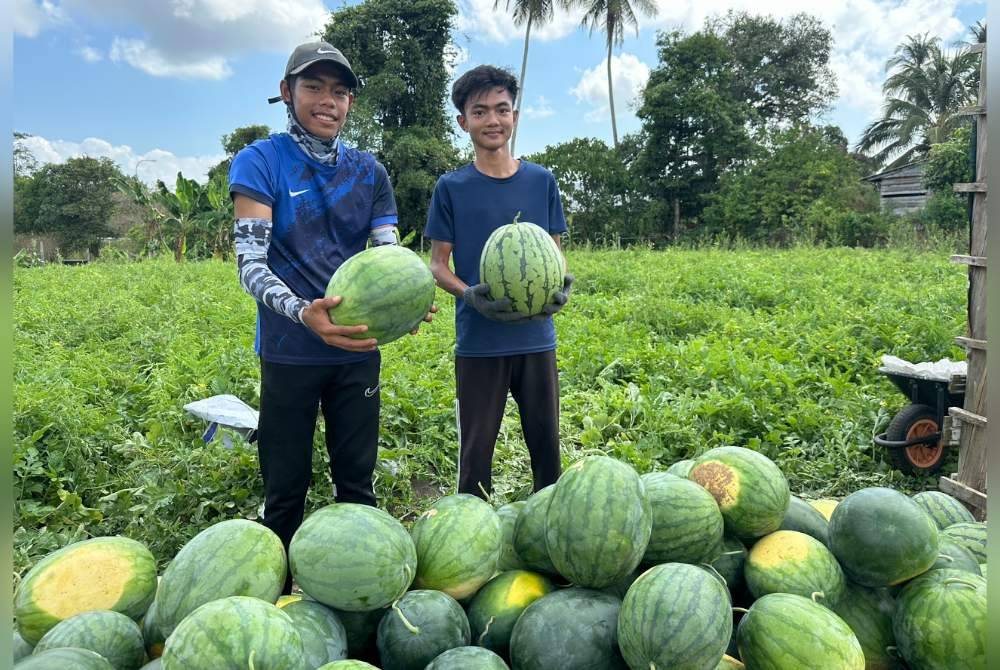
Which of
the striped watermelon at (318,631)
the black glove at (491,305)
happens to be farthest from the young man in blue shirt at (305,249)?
the striped watermelon at (318,631)

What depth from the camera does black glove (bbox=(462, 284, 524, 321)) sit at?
98.8 inches

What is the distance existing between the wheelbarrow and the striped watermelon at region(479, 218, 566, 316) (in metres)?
2.98

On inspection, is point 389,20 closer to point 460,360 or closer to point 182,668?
point 460,360

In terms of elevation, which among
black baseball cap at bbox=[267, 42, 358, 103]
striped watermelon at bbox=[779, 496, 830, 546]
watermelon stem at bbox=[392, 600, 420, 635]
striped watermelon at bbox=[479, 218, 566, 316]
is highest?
black baseball cap at bbox=[267, 42, 358, 103]

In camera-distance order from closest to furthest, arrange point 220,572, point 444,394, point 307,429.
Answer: point 220,572 → point 307,429 → point 444,394

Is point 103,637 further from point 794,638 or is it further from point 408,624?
point 794,638

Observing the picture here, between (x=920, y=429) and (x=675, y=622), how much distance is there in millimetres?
3855

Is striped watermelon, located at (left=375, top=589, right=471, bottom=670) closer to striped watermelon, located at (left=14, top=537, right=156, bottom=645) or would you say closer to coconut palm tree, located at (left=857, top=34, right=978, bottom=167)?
striped watermelon, located at (left=14, top=537, right=156, bottom=645)

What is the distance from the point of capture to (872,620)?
1.60 metres

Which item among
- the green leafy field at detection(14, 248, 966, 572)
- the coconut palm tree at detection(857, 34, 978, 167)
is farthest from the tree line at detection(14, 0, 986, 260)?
the green leafy field at detection(14, 248, 966, 572)

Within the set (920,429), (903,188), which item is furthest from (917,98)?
(920,429)

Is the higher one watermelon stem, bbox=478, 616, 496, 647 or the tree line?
the tree line

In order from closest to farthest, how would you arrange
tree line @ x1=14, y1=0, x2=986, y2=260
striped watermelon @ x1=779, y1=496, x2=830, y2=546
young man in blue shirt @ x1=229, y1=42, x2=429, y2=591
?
striped watermelon @ x1=779, y1=496, x2=830, y2=546 < young man in blue shirt @ x1=229, y1=42, x2=429, y2=591 < tree line @ x1=14, y1=0, x2=986, y2=260

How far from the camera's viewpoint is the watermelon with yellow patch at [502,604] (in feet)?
5.00
